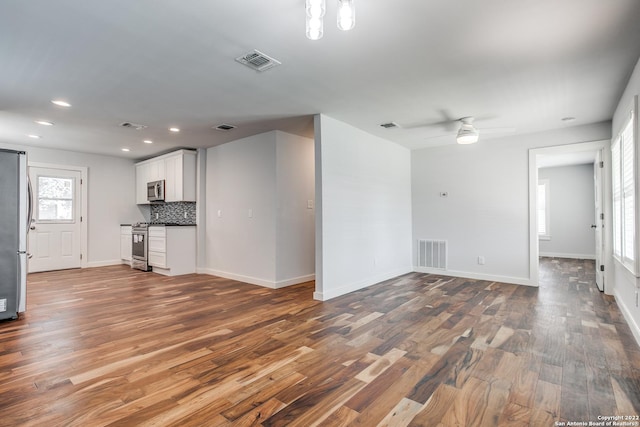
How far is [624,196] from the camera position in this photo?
10.8 feet

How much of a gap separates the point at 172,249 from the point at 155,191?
1.54m

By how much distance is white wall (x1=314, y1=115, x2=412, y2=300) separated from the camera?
4102mm

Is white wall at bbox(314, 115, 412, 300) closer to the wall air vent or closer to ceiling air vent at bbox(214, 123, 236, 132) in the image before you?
ceiling air vent at bbox(214, 123, 236, 132)

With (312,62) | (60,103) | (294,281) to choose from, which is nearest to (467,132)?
(312,62)

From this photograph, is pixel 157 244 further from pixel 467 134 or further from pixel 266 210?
pixel 467 134

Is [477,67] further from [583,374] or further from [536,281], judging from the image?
[536,281]

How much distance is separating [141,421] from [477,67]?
349 cm

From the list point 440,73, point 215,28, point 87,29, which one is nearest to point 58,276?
point 87,29

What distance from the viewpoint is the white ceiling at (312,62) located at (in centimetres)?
203

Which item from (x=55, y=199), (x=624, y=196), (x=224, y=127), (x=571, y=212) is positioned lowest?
(x=571, y=212)

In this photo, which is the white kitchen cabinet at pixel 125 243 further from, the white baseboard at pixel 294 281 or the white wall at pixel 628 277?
the white wall at pixel 628 277

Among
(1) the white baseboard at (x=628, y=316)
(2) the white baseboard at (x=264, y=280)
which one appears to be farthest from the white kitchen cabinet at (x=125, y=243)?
(1) the white baseboard at (x=628, y=316)

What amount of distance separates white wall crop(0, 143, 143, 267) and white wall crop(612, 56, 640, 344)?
27.7ft

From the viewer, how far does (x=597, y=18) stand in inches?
82.1
